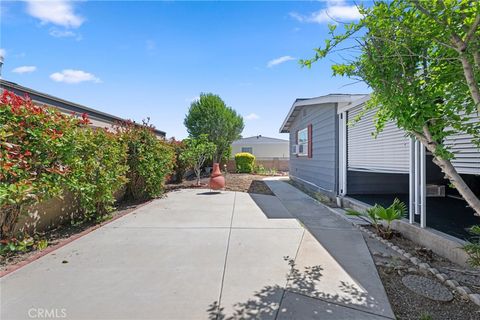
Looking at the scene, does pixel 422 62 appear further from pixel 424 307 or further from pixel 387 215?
pixel 387 215

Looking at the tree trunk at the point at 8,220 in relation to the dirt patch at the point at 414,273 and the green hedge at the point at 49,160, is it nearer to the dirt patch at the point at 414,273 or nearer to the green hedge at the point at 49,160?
the green hedge at the point at 49,160

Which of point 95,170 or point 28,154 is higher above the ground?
point 28,154

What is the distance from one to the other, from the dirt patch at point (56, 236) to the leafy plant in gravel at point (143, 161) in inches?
42.7

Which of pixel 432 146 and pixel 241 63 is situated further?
pixel 241 63

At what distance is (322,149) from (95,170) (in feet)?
23.7

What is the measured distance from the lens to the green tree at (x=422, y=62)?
215 cm

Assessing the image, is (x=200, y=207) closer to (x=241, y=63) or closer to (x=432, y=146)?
(x=432, y=146)

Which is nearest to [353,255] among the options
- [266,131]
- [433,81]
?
[433,81]

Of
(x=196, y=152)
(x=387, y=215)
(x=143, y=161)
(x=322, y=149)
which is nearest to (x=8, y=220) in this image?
(x=143, y=161)

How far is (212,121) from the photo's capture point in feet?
65.8

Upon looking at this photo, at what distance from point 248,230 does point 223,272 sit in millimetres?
1836

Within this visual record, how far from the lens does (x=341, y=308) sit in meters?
2.38

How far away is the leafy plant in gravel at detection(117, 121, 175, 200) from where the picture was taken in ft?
24.5

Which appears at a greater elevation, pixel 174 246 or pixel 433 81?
pixel 433 81
